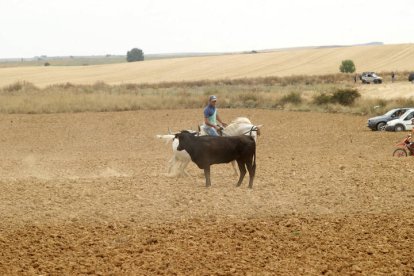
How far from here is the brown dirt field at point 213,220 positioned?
33.9 feet

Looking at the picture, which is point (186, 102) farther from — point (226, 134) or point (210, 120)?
point (210, 120)

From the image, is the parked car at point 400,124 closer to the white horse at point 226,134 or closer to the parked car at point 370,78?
the white horse at point 226,134

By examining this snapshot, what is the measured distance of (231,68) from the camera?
98562mm

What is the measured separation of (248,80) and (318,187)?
205ft

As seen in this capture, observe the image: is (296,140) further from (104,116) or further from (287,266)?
(287,266)

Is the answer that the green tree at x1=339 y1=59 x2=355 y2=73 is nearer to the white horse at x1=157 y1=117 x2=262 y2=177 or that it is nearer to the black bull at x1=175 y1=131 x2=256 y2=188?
Answer: the white horse at x1=157 y1=117 x2=262 y2=177

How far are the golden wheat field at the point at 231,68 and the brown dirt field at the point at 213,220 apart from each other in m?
66.3

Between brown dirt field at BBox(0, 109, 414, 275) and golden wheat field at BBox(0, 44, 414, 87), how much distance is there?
217 ft

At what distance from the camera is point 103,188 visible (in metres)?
15.8

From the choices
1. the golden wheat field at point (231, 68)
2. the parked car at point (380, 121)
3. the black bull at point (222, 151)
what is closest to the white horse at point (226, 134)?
the black bull at point (222, 151)

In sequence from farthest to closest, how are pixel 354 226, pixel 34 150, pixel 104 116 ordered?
pixel 104 116, pixel 34 150, pixel 354 226

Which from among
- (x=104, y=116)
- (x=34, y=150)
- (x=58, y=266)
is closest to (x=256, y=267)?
(x=58, y=266)

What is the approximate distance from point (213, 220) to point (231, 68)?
284 ft

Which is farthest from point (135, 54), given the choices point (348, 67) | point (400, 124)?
point (400, 124)
